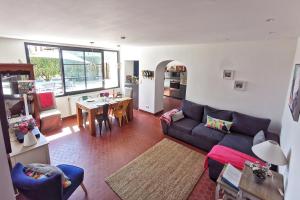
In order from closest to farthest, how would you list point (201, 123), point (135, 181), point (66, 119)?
point (135, 181) → point (201, 123) → point (66, 119)

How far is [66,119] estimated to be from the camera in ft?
18.0

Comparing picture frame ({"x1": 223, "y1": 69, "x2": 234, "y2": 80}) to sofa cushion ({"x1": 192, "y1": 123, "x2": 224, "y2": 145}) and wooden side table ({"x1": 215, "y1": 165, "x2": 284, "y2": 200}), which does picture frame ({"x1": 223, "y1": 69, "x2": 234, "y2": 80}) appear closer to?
sofa cushion ({"x1": 192, "y1": 123, "x2": 224, "y2": 145})

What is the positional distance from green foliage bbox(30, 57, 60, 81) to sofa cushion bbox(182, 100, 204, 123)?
4348mm

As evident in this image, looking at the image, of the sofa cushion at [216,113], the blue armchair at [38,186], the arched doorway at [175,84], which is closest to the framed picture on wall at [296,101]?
the sofa cushion at [216,113]

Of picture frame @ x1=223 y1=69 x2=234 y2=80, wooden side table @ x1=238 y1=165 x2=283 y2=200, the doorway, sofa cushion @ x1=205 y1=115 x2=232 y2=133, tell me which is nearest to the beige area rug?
sofa cushion @ x1=205 y1=115 x2=232 y2=133

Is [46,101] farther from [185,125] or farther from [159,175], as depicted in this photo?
[185,125]

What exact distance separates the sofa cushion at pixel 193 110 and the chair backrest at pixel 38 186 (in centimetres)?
357

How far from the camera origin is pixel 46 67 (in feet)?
16.4

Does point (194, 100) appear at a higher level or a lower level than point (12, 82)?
lower

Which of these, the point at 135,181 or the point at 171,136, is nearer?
the point at 135,181

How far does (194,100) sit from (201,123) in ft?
2.81

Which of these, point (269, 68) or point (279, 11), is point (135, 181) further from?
point (269, 68)

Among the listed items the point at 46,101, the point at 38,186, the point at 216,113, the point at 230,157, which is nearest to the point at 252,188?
the point at 230,157

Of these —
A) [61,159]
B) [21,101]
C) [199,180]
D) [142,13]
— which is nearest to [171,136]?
[199,180]
